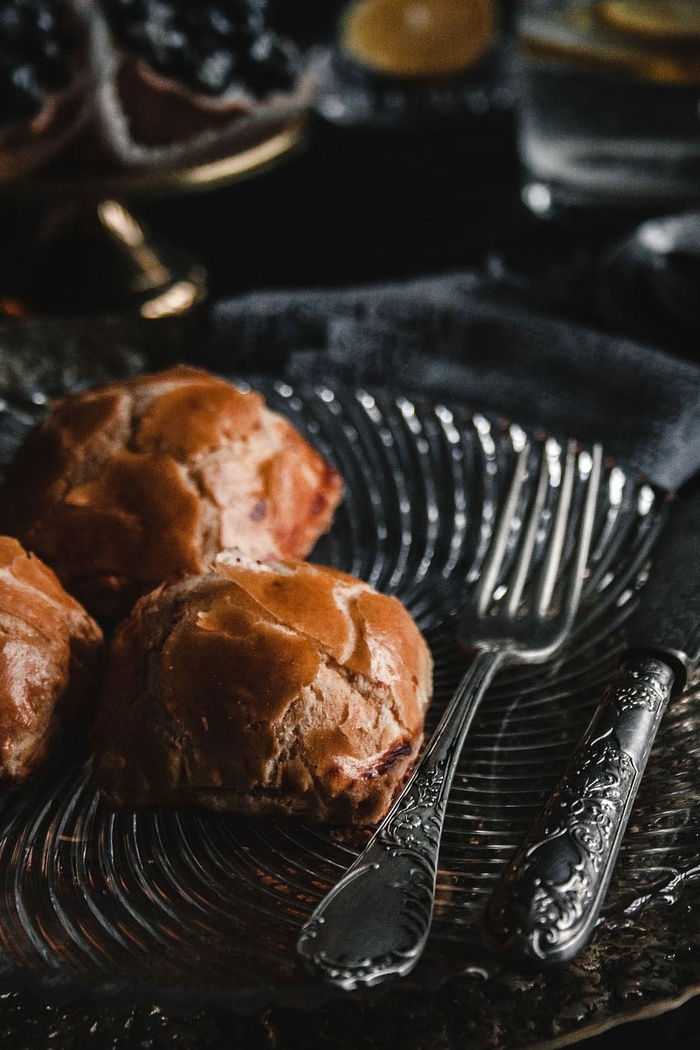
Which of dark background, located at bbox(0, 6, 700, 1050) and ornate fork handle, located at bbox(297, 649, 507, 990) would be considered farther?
dark background, located at bbox(0, 6, 700, 1050)

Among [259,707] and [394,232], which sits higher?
[259,707]

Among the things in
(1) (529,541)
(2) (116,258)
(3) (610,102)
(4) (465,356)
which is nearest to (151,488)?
(1) (529,541)

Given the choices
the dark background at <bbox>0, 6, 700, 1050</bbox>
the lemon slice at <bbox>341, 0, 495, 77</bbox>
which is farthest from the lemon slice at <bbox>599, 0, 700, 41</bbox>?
the lemon slice at <bbox>341, 0, 495, 77</bbox>

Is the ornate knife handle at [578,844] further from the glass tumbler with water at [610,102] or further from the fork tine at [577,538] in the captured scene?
the glass tumbler with water at [610,102]

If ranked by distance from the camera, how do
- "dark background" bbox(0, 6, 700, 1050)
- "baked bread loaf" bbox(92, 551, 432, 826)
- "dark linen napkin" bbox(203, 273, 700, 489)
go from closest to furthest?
"baked bread loaf" bbox(92, 551, 432, 826) → "dark linen napkin" bbox(203, 273, 700, 489) → "dark background" bbox(0, 6, 700, 1050)

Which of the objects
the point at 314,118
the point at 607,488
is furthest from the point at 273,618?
the point at 314,118

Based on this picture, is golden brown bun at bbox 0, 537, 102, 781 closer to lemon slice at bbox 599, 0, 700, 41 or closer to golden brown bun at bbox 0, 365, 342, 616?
golden brown bun at bbox 0, 365, 342, 616

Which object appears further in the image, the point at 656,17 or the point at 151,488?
the point at 656,17

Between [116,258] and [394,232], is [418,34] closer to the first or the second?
[394,232]
